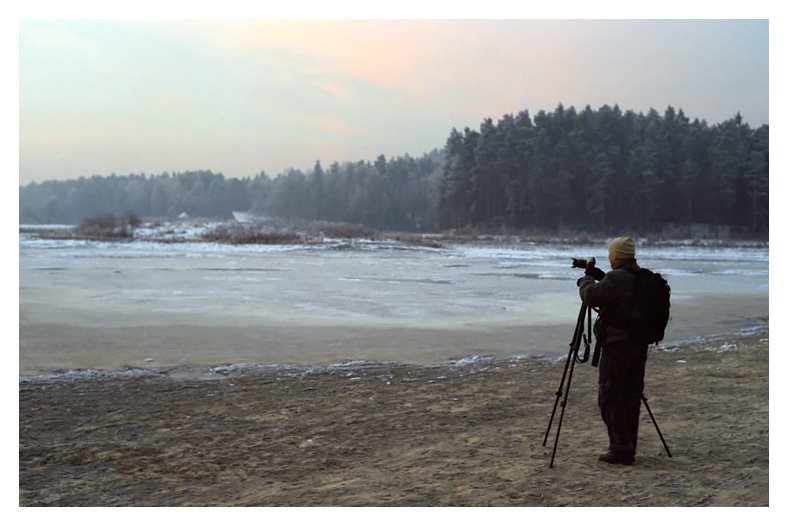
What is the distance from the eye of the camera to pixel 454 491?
188 inches

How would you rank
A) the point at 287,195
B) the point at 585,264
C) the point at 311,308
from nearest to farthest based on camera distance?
1. the point at 585,264
2. the point at 311,308
3. the point at 287,195

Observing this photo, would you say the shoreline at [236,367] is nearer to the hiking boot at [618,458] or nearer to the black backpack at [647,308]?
the hiking boot at [618,458]

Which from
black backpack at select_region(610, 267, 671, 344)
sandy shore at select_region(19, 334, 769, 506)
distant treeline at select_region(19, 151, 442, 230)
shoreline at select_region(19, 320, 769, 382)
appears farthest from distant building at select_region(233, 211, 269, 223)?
black backpack at select_region(610, 267, 671, 344)

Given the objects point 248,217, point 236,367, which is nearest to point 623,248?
point 236,367

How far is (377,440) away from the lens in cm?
600

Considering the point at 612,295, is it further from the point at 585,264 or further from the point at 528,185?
the point at 528,185

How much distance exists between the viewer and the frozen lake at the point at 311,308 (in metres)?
9.95

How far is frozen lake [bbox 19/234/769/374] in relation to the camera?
9.95 metres

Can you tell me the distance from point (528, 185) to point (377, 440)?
4134cm

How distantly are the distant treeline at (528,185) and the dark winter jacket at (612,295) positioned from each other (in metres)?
30.6

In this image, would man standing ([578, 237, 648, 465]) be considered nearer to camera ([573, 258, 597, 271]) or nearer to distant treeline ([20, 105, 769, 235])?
camera ([573, 258, 597, 271])

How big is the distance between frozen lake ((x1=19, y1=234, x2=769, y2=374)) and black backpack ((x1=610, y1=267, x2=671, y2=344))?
15.5ft

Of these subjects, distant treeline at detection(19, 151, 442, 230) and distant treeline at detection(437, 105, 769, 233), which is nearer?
distant treeline at detection(19, 151, 442, 230)

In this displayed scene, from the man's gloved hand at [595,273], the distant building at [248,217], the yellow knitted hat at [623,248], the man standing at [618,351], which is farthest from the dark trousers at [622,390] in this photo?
the distant building at [248,217]
